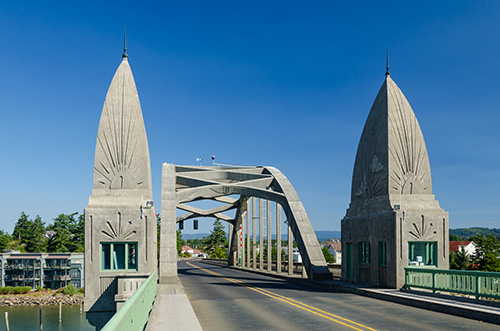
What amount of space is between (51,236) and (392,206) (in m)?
122

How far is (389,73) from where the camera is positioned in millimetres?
24453

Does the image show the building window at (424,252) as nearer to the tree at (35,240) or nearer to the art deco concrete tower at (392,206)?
the art deco concrete tower at (392,206)

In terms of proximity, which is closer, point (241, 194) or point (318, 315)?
point (318, 315)

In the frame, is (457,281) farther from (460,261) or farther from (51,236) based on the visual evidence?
(51,236)

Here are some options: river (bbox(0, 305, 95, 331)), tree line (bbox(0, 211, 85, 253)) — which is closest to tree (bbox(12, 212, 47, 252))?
tree line (bbox(0, 211, 85, 253))

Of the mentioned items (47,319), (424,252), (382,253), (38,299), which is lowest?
(38,299)

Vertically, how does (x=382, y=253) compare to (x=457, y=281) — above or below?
above

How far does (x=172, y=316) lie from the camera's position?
522 inches

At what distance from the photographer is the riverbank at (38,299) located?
84.7 meters

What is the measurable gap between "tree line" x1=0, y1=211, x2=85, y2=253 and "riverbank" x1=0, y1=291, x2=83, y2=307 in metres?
21.8

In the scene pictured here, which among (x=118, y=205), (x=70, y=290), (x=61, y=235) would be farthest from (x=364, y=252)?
(x=61, y=235)

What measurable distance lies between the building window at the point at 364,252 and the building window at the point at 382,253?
1.50 metres

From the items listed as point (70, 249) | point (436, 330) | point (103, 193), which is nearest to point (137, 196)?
point (103, 193)

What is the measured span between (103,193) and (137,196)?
5.52 ft
